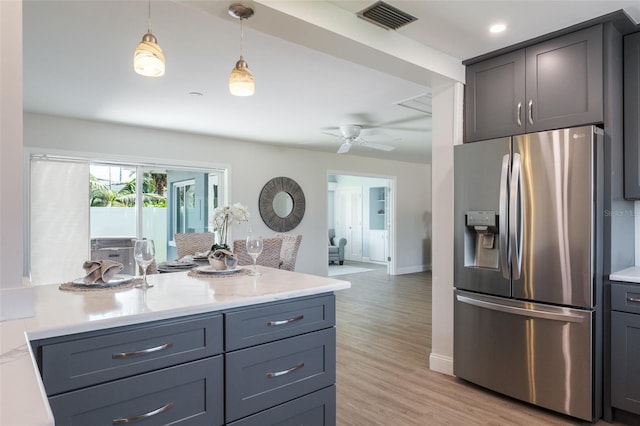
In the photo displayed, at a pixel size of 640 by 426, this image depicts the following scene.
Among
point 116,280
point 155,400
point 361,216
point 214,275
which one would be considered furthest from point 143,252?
point 361,216

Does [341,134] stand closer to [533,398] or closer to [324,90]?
[324,90]

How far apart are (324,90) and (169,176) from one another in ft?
10.1

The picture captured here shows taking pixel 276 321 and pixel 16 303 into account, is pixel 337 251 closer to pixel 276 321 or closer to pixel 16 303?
pixel 276 321

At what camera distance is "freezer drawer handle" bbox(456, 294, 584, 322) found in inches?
94.7

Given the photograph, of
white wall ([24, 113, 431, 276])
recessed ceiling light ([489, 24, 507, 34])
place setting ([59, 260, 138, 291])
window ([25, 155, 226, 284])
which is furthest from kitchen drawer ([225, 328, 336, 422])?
white wall ([24, 113, 431, 276])

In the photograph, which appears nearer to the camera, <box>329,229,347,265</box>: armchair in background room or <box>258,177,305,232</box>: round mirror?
<box>258,177,305,232</box>: round mirror

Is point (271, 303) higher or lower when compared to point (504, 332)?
higher

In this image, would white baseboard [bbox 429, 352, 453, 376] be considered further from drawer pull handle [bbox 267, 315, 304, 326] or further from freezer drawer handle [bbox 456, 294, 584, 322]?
drawer pull handle [bbox 267, 315, 304, 326]

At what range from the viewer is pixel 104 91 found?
3.80 metres

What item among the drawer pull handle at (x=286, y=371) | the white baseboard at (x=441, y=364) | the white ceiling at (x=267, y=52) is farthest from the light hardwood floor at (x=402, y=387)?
the white ceiling at (x=267, y=52)

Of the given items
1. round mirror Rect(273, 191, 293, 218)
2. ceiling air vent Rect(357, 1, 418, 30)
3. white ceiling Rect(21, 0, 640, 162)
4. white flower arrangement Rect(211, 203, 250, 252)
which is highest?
white ceiling Rect(21, 0, 640, 162)

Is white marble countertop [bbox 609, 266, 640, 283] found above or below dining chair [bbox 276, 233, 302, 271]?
above

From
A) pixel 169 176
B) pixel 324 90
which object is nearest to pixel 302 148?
pixel 169 176

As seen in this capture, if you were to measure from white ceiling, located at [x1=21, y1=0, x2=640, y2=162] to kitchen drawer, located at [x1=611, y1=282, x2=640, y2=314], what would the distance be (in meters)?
1.65
